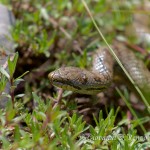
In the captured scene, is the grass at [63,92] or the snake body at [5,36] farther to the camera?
the snake body at [5,36]

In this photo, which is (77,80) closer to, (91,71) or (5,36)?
(91,71)

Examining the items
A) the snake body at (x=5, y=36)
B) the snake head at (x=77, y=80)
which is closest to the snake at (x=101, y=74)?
the snake head at (x=77, y=80)


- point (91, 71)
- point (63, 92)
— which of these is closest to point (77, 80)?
point (63, 92)

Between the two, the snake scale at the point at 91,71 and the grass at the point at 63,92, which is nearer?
the grass at the point at 63,92

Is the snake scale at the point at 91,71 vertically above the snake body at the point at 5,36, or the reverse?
the snake body at the point at 5,36

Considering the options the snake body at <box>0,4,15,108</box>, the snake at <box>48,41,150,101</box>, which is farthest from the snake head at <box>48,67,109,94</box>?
the snake body at <box>0,4,15,108</box>

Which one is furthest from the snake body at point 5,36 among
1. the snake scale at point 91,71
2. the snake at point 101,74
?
the snake at point 101,74

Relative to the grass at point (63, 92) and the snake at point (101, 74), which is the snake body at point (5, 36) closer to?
the grass at point (63, 92)

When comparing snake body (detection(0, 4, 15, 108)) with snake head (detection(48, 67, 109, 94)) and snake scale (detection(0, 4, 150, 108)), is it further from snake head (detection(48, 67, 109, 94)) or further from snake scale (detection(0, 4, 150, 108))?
snake head (detection(48, 67, 109, 94))

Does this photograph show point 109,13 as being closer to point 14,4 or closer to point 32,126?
point 14,4
